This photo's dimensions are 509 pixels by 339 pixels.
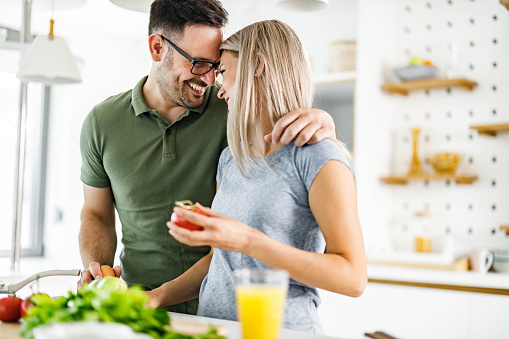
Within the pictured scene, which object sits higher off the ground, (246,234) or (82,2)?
(82,2)

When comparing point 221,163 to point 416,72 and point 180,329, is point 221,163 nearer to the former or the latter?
point 180,329

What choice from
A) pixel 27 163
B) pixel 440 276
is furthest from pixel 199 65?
pixel 27 163

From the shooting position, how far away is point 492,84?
338 centimetres

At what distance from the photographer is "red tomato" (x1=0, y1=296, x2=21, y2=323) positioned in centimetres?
115

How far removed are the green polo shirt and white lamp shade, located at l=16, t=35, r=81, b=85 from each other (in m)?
0.73

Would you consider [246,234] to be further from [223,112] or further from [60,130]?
[60,130]

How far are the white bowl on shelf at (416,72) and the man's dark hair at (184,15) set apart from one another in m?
1.95

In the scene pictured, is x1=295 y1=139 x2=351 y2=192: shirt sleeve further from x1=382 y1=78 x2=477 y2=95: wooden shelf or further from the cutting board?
x1=382 y1=78 x2=477 y2=95: wooden shelf

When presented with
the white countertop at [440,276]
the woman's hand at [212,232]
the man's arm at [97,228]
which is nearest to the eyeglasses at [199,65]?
the man's arm at [97,228]

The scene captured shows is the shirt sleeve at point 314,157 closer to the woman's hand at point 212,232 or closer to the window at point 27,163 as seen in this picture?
the woman's hand at point 212,232

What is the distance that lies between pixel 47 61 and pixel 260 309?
6.50ft

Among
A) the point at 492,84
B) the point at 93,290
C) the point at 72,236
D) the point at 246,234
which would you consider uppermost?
the point at 492,84

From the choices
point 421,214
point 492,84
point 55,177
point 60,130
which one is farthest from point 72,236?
point 492,84

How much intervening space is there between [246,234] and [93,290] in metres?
0.30
